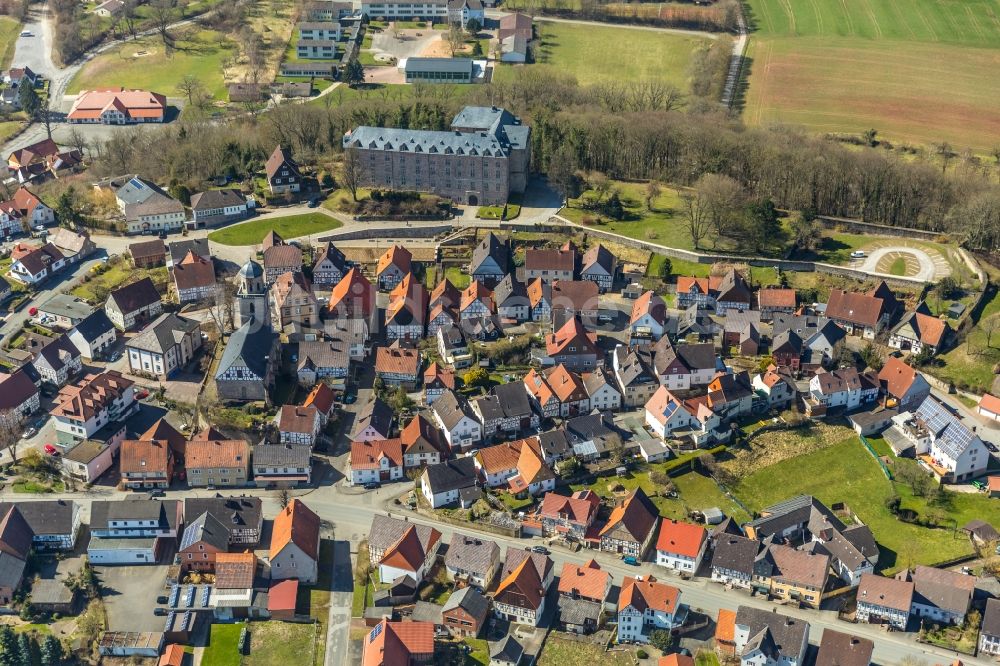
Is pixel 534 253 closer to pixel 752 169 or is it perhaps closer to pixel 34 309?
pixel 752 169

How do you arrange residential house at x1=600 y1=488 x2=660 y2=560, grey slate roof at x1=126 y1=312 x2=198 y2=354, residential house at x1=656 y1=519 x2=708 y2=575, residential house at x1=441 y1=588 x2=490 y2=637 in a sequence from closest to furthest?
residential house at x1=441 y1=588 x2=490 y2=637 < residential house at x1=656 y1=519 x2=708 y2=575 < residential house at x1=600 y1=488 x2=660 y2=560 < grey slate roof at x1=126 y1=312 x2=198 y2=354

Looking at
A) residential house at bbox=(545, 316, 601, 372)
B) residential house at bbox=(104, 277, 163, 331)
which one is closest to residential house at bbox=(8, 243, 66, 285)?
residential house at bbox=(104, 277, 163, 331)

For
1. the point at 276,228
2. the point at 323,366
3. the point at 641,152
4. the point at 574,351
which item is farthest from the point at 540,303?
the point at 276,228

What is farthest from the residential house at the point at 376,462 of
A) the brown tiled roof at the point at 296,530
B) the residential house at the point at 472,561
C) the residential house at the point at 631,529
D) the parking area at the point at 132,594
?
the residential house at the point at 631,529

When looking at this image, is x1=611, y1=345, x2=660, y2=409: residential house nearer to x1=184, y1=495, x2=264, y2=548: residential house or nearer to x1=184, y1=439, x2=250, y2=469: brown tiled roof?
x1=184, y1=439, x2=250, y2=469: brown tiled roof

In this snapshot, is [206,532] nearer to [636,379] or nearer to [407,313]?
[407,313]

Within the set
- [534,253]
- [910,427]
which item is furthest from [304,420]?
[910,427]
